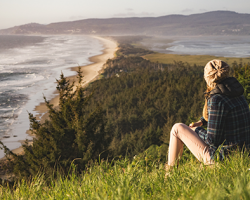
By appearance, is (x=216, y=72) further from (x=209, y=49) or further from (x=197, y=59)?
(x=209, y=49)

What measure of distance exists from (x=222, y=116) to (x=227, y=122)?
0.14 meters

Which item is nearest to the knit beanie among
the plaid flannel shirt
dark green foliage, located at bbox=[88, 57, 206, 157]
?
the plaid flannel shirt

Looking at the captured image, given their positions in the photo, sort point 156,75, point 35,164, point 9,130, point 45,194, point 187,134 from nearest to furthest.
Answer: point 45,194 < point 187,134 < point 35,164 < point 9,130 < point 156,75

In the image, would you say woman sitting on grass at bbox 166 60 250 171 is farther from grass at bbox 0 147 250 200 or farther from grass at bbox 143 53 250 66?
grass at bbox 143 53 250 66

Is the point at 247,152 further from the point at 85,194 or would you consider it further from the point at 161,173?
the point at 85,194

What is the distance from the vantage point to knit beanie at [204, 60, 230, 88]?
276 cm

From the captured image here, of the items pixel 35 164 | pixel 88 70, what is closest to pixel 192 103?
pixel 35 164

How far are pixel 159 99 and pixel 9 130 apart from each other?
18012 millimetres

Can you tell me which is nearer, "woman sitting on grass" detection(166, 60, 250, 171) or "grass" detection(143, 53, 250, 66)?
"woman sitting on grass" detection(166, 60, 250, 171)

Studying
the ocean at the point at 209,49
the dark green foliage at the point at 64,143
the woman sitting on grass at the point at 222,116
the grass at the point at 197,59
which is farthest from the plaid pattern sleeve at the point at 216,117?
the ocean at the point at 209,49

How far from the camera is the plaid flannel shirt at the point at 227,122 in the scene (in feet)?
8.64

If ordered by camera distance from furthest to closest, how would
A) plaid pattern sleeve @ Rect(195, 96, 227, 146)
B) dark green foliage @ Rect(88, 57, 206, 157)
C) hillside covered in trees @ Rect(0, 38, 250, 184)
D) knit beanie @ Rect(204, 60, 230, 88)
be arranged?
1. dark green foliage @ Rect(88, 57, 206, 157)
2. hillside covered in trees @ Rect(0, 38, 250, 184)
3. knit beanie @ Rect(204, 60, 230, 88)
4. plaid pattern sleeve @ Rect(195, 96, 227, 146)

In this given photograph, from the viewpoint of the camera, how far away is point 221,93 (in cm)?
264

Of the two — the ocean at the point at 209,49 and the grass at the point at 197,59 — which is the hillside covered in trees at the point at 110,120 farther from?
the ocean at the point at 209,49
